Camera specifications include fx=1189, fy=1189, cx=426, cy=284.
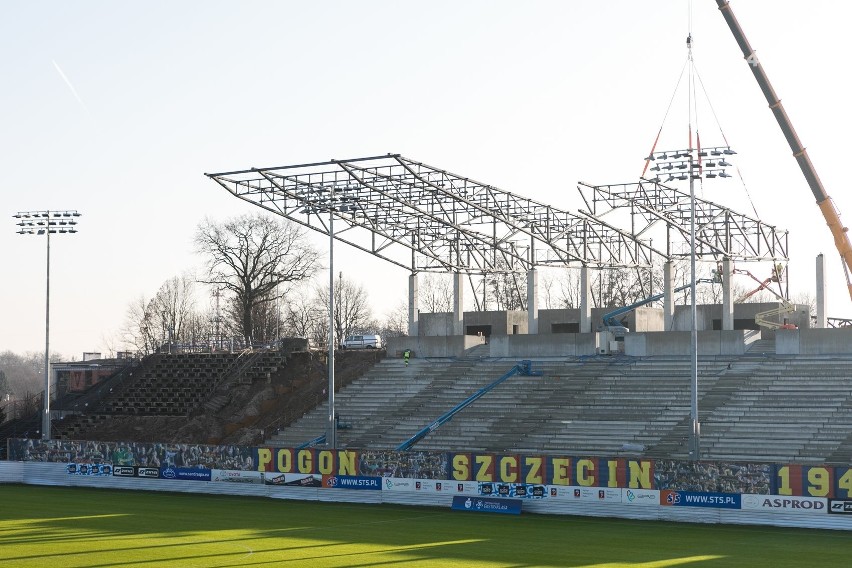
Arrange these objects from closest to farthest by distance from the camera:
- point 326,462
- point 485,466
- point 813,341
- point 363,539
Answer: point 363,539 → point 485,466 → point 326,462 → point 813,341

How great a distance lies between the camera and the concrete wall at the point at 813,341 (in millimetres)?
53844

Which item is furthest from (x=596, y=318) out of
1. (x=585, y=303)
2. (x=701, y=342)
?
(x=701, y=342)

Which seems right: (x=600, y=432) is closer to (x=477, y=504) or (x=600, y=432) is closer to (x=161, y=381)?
(x=477, y=504)

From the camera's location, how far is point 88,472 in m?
54.4

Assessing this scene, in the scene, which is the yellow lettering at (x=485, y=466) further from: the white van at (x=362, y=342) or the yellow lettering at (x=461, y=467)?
the white van at (x=362, y=342)

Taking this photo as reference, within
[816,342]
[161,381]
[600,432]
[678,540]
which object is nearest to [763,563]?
[678,540]

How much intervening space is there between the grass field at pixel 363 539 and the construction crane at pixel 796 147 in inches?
864

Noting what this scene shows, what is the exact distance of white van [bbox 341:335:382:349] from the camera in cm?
7925

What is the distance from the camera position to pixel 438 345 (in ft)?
221

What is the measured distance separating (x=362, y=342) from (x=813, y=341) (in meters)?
33.5

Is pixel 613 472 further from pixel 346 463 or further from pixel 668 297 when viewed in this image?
pixel 668 297

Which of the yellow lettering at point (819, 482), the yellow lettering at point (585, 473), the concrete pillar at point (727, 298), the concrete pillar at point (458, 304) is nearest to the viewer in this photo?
the yellow lettering at point (819, 482)

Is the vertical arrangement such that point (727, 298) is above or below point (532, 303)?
below

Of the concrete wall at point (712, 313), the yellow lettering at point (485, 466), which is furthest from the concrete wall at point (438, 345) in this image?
the yellow lettering at point (485, 466)
